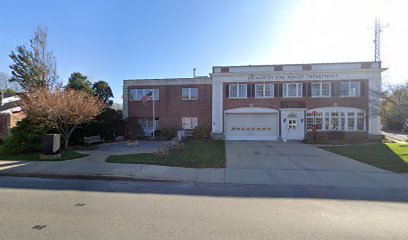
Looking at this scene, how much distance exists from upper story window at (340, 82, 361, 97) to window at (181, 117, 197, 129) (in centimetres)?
1440

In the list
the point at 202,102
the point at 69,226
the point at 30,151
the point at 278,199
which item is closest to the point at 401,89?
the point at 202,102

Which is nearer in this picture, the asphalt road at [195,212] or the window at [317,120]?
the asphalt road at [195,212]

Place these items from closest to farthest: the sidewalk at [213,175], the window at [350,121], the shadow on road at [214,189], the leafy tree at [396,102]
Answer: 1. the shadow on road at [214,189]
2. the sidewalk at [213,175]
3. the leafy tree at [396,102]
4. the window at [350,121]

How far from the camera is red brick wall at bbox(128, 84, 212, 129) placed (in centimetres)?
2459

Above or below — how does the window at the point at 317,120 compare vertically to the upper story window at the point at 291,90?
below

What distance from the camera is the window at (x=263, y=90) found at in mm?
22688

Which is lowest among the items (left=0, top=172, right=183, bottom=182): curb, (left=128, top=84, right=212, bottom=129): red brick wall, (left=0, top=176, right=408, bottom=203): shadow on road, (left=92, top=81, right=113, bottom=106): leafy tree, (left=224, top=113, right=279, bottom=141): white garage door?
(left=0, top=176, right=408, bottom=203): shadow on road

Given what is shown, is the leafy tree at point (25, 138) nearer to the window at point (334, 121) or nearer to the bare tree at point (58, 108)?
the bare tree at point (58, 108)

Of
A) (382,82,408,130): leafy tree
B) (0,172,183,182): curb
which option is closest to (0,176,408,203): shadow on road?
(0,172,183,182): curb

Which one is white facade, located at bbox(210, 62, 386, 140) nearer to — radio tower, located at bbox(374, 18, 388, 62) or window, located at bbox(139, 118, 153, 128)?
window, located at bbox(139, 118, 153, 128)

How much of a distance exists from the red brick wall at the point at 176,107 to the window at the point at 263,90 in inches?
190

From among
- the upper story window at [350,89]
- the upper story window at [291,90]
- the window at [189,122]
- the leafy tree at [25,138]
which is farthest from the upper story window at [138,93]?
the upper story window at [350,89]

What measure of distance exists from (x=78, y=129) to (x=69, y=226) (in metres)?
14.7

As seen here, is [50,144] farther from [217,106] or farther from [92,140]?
[217,106]
